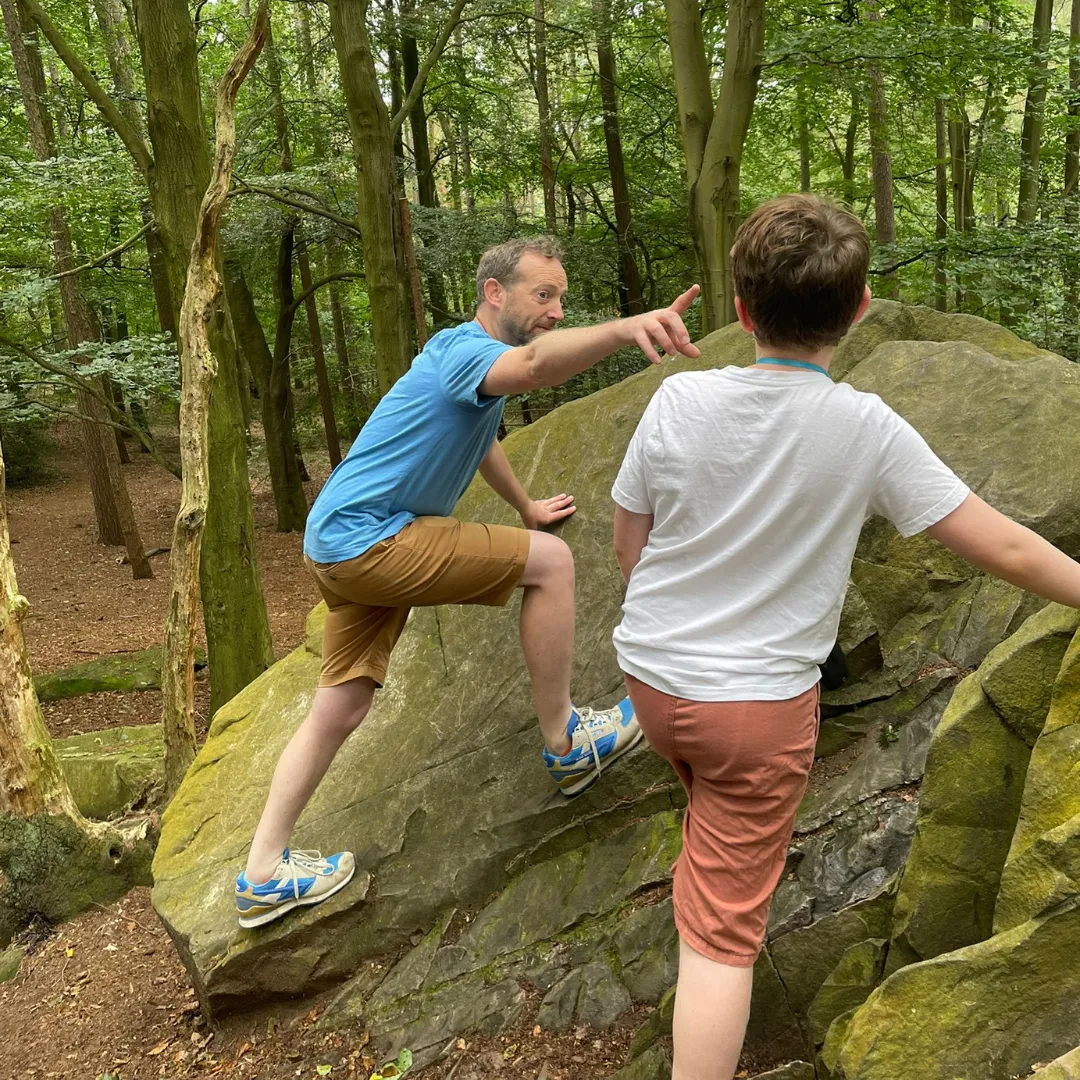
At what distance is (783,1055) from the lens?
259 centimetres

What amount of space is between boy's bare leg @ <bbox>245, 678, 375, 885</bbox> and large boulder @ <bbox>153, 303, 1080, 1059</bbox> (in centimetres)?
44

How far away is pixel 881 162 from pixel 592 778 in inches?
475

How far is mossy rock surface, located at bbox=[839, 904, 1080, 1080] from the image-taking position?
185 cm

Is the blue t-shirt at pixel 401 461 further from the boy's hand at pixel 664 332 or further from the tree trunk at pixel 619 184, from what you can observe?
the tree trunk at pixel 619 184

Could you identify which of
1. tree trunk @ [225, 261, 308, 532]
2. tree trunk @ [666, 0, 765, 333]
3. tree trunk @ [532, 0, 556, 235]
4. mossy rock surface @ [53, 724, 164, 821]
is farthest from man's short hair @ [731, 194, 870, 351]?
tree trunk @ [225, 261, 308, 532]

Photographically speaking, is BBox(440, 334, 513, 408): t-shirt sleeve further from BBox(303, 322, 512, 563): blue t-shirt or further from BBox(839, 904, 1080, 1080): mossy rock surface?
BBox(839, 904, 1080, 1080): mossy rock surface

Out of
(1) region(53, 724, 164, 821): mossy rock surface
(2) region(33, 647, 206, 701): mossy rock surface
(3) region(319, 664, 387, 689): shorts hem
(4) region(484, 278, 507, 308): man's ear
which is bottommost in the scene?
(2) region(33, 647, 206, 701): mossy rock surface

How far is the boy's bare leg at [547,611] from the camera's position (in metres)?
3.21

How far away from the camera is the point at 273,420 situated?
15414 millimetres

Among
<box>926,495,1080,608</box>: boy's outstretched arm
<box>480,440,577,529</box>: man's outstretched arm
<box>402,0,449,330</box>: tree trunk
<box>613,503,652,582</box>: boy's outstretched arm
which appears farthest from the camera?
<box>402,0,449,330</box>: tree trunk

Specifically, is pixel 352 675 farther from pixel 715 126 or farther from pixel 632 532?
pixel 715 126

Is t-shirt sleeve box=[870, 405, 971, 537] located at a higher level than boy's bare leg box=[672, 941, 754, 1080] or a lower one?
higher

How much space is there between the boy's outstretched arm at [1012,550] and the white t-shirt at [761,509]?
42 mm

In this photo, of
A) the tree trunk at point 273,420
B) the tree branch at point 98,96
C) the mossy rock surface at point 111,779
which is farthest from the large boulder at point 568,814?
the tree trunk at point 273,420
